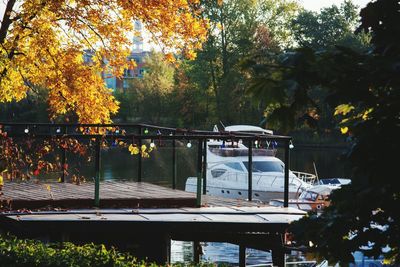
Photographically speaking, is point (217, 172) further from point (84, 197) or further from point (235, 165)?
point (84, 197)

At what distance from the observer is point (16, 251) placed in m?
8.93

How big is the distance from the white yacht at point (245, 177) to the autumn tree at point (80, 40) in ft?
57.8

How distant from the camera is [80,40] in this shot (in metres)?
16.5

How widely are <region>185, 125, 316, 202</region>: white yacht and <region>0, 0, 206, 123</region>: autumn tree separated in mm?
17627

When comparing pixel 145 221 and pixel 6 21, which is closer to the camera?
pixel 145 221

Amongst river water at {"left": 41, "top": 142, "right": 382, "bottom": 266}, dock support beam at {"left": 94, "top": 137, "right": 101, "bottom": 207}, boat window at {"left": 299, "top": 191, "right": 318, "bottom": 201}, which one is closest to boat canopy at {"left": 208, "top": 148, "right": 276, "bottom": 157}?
boat window at {"left": 299, "top": 191, "right": 318, "bottom": 201}

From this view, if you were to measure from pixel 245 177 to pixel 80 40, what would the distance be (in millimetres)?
19918

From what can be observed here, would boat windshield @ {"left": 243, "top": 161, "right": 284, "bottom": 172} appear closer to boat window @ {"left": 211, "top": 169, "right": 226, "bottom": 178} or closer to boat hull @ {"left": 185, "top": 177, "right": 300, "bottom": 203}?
boat hull @ {"left": 185, "top": 177, "right": 300, "bottom": 203}

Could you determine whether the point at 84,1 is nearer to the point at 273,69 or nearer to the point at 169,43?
the point at 169,43

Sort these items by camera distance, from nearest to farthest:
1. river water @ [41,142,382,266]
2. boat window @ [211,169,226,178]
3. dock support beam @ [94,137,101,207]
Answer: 1. dock support beam @ [94,137,101,207]
2. river water @ [41,142,382,266]
3. boat window @ [211,169,226,178]

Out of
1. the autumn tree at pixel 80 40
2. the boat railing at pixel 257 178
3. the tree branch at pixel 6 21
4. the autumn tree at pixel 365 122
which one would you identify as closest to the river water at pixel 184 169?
the boat railing at pixel 257 178

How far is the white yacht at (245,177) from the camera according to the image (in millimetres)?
34281

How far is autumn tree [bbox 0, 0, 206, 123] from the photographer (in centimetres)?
1519

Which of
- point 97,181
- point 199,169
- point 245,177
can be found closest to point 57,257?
point 97,181
